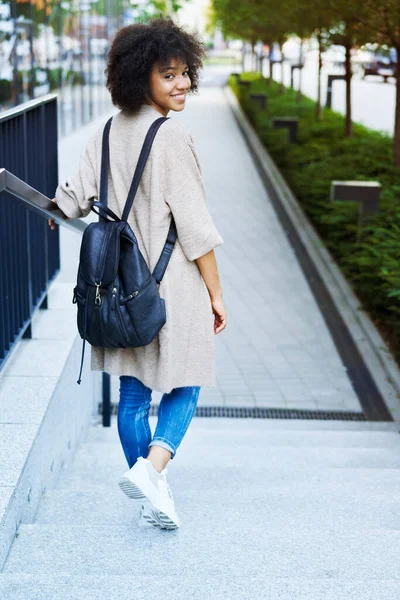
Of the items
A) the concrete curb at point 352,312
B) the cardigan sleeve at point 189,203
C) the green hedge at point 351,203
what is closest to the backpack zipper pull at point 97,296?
the cardigan sleeve at point 189,203

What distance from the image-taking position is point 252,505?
3545 millimetres

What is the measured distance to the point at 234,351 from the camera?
22.9 feet

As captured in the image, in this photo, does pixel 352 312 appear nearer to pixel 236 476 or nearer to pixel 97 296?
pixel 236 476

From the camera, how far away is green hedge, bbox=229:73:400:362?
7.11 m

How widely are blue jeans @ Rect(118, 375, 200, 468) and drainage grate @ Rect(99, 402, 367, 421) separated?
2.77 m

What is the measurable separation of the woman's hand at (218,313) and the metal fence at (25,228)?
3.14 feet

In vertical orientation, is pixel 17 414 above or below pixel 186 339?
below

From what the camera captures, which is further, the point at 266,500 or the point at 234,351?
the point at 234,351

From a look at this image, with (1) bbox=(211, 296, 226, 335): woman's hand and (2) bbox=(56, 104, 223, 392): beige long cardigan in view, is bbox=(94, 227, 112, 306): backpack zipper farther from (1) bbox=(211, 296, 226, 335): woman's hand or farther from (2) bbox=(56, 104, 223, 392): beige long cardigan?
(1) bbox=(211, 296, 226, 335): woman's hand

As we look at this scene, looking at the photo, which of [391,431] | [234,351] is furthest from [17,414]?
[234,351]

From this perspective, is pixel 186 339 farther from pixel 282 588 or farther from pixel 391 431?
pixel 391 431

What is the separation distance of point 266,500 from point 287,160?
10.4 m

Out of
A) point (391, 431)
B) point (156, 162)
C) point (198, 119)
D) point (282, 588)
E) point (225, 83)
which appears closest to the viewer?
point (282, 588)

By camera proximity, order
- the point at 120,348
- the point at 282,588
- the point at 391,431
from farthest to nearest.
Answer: the point at 391,431 < the point at 120,348 < the point at 282,588
